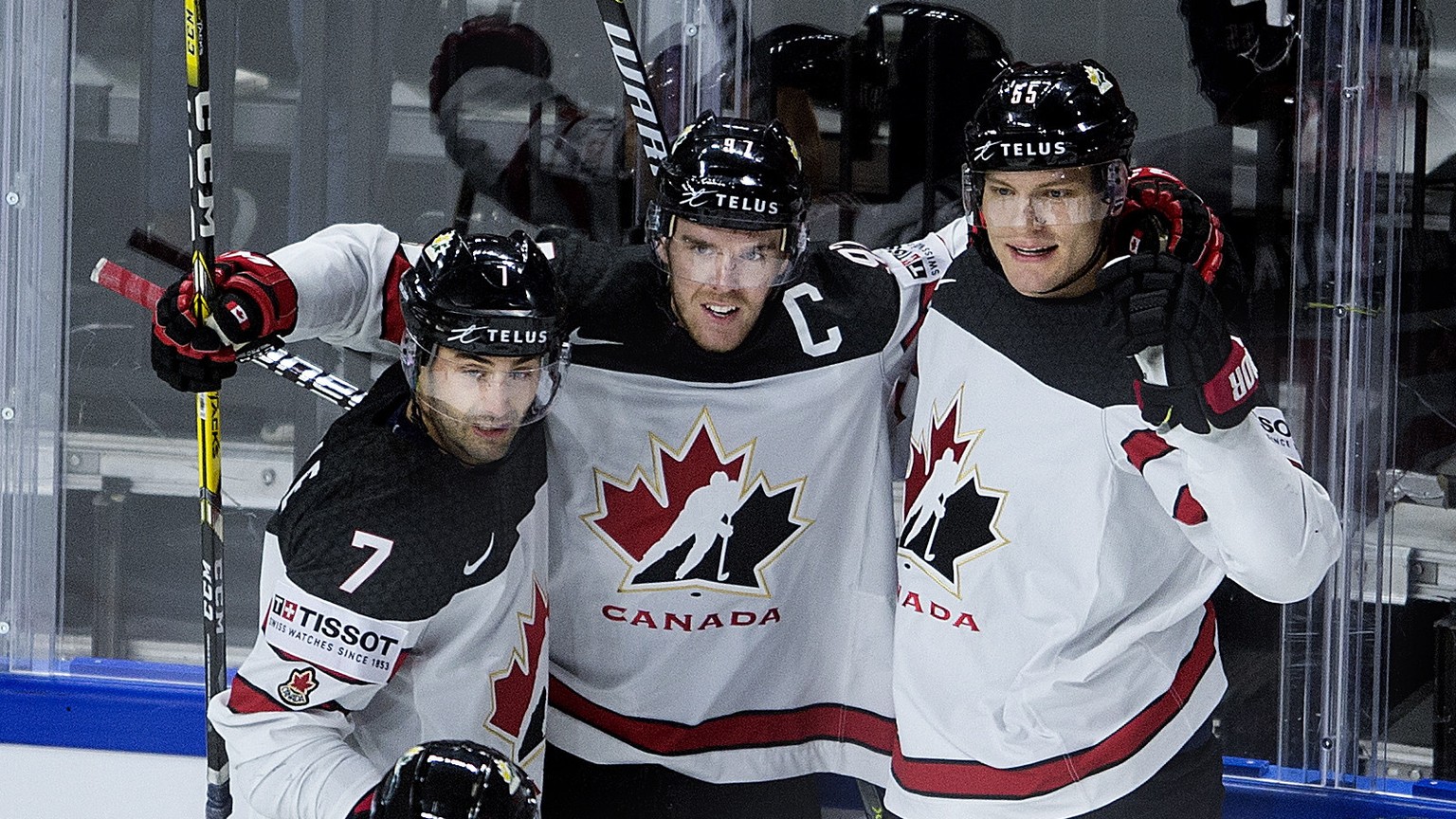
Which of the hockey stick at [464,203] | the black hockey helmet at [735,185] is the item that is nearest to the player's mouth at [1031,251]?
the black hockey helmet at [735,185]

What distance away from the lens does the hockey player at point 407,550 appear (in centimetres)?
180

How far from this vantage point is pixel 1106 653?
1.95 metres

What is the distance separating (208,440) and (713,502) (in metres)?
0.74

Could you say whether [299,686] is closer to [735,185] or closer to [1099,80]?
[735,185]

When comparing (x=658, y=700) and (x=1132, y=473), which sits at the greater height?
(x=1132, y=473)

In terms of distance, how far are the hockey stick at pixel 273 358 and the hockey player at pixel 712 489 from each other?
14 centimetres

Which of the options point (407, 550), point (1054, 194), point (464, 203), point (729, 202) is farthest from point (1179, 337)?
point (464, 203)

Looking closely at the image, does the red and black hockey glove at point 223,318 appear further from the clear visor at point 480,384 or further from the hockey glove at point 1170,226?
the hockey glove at point 1170,226

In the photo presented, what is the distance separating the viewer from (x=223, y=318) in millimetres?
1951

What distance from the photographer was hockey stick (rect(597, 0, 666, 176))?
93.1 inches

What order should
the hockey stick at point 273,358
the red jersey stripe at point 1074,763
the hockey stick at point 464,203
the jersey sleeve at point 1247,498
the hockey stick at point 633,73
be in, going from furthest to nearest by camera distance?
the hockey stick at point 464,203 < the hockey stick at point 633,73 < the hockey stick at point 273,358 < the red jersey stripe at point 1074,763 < the jersey sleeve at point 1247,498

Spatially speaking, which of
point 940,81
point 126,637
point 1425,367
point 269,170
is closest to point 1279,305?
point 1425,367

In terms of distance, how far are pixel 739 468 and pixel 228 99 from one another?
1331 mm

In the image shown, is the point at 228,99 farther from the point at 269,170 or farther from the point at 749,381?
the point at 749,381
